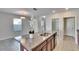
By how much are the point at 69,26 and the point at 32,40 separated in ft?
2.21

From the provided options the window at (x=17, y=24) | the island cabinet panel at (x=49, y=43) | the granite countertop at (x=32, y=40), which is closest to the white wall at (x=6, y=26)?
the window at (x=17, y=24)

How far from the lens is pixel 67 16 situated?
158 cm

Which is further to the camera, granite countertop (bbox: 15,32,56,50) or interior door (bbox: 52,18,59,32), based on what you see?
interior door (bbox: 52,18,59,32)

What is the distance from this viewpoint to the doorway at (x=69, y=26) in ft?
5.25

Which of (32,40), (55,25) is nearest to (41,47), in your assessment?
(32,40)

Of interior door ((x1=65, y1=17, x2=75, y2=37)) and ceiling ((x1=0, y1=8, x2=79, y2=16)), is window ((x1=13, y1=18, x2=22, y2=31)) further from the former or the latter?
interior door ((x1=65, y1=17, x2=75, y2=37))

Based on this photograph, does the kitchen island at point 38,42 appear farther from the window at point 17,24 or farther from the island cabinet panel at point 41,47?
the window at point 17,24

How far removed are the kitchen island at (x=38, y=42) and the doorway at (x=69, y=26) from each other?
199 mm

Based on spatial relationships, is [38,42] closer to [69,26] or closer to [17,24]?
Result: [17,24]

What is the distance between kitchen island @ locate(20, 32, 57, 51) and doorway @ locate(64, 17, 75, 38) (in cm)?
20

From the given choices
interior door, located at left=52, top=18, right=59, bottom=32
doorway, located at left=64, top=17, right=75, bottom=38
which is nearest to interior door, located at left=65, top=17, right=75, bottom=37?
doorway, located at left=64, top=17, right=75, bottom=38

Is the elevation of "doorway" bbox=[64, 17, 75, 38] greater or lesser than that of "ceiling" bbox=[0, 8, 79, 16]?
lesser

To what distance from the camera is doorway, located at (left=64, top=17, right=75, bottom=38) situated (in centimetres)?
160
